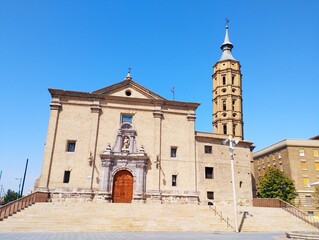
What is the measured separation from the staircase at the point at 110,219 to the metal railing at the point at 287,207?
7.71 meters

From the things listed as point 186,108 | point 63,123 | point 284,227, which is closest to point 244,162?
point 186,108

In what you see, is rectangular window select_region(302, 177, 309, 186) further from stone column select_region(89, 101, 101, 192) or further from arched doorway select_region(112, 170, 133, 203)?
stone column select_region(89, 101, 101, 192)

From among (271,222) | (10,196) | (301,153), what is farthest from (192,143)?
(10,196)

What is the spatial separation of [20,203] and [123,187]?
958cm

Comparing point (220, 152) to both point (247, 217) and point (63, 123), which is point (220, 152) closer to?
point (247, 217)

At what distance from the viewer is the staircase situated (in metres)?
16.6

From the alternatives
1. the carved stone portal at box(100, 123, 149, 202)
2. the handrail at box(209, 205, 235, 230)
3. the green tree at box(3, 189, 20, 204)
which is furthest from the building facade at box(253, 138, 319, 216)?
the green tree at box(3, 189, 20, 204)

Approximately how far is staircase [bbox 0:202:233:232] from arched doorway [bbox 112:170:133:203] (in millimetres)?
4328

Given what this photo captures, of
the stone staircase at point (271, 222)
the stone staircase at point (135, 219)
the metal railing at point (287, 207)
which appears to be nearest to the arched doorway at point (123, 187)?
the stone staircase at point (135, 219)

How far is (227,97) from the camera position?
43438 mm

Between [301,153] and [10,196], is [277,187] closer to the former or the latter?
[301,153]

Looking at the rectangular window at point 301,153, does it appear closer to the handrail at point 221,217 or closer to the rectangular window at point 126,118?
the handrail at point 221,217

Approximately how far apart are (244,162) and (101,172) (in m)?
16.5

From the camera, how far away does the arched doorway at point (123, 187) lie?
25.8 metres
